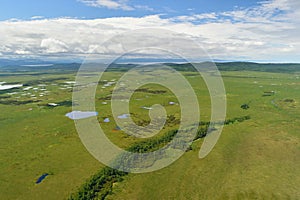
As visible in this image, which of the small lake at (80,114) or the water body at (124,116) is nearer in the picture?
the small lake at (80,114)

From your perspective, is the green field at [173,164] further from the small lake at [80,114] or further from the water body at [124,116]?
the small lake at [80,114]

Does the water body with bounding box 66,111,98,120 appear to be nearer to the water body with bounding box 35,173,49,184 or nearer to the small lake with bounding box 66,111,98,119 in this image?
the small lake with bounding box 66,111,98,119

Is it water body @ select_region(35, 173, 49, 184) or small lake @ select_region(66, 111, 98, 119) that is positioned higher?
small lake @ select_region(66, 111, 98, 119)

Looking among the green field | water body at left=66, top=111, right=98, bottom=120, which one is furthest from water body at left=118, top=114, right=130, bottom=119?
water body at left=66, top=111, right=98, bottom=120

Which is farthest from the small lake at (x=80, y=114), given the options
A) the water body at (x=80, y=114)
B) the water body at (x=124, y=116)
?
the water body at (x=124, y=116)

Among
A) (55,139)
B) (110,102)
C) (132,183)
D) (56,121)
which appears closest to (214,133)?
(132,183)

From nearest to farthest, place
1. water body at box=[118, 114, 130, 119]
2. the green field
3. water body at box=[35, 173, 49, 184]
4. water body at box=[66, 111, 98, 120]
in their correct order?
the green field → water body at box=[35, 173, 49, 184] → water body at box=[66, 111, 98, 120] → water body at box=[118, 114, 130, 119]

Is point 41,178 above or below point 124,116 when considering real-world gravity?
below

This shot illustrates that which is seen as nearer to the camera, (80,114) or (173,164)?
(173,164)

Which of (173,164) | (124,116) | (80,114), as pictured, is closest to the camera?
(173,164)

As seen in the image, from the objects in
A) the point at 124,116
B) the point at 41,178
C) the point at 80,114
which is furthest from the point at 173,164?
the point at 80,114

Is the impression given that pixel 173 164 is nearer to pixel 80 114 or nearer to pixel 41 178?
pixel 41 178

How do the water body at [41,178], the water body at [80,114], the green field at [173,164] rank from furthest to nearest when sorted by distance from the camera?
1. the water body at [80,114]
2. the water body at [41,178]
3. the green field at [173,164]
